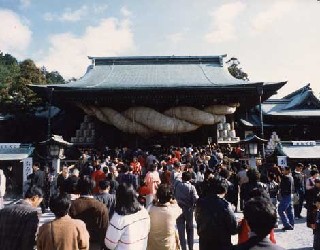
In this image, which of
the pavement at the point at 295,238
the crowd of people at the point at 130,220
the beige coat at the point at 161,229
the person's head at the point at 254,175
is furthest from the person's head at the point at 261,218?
the pavement at the point at 295,238

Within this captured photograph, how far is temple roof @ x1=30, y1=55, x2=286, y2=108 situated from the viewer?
19.1m

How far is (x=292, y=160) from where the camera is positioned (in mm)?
15469

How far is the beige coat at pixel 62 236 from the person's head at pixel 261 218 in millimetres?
1863

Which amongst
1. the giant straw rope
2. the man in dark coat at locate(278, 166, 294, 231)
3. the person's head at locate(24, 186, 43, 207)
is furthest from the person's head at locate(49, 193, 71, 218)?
the giant straw rope

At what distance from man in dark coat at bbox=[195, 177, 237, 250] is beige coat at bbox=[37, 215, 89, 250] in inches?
61.1

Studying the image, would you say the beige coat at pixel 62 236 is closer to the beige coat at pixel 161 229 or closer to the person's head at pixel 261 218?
the beige coat at pixel 161 229

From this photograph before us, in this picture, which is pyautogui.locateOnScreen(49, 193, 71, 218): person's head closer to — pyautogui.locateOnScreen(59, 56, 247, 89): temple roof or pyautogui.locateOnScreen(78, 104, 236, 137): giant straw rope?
pyautogui.locateOnScreen(78, 104, 236, 137): giant straw rope

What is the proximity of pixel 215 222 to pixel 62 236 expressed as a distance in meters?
1.86

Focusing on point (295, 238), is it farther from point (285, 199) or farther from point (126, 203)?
point (126, 203)

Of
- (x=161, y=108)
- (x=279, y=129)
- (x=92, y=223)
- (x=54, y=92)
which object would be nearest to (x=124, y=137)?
(x=161, y=108)

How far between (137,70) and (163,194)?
21113 millimetres

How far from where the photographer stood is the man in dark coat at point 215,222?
14.9 ft

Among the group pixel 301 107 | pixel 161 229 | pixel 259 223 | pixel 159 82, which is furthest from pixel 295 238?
pixel 301 107

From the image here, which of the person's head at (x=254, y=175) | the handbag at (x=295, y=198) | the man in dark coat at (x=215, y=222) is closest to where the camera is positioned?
the man in dark coat at (x=215, y=222)
